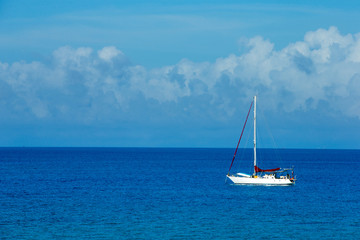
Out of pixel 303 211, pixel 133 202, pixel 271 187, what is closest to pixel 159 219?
pixel 133 202

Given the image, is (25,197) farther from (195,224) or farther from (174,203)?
(195,224)

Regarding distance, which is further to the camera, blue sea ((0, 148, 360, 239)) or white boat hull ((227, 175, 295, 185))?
white boat hull ((227, 175, 295, 185))

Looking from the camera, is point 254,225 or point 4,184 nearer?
point 254,225

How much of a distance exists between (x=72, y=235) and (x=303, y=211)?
3028 centimetres

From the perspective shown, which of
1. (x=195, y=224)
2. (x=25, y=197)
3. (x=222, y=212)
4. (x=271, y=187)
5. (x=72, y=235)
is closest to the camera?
(x=72, y=235)

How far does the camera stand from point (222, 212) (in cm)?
6259

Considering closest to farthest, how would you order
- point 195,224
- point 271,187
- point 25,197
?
point 195,224, point 25,197, point 271,187

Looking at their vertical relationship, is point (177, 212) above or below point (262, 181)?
below

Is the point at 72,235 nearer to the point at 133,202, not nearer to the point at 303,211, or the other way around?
the point at 133,202

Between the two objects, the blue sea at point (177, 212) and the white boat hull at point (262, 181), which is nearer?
the blue sea at point (177, 212)

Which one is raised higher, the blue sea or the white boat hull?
the white boat hull

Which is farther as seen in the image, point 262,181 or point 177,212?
point 262,181

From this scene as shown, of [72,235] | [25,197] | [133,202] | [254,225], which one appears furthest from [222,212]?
[25,197]

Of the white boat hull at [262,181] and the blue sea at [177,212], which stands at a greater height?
the white boat hull at [262,181]
